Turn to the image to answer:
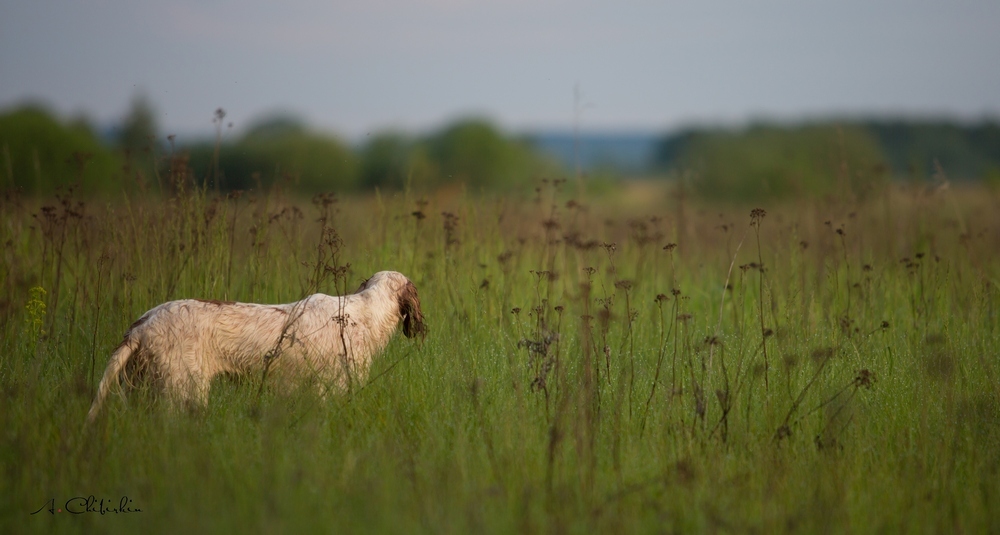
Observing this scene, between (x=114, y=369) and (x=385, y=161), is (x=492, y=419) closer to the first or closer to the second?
(x=114, y=369)

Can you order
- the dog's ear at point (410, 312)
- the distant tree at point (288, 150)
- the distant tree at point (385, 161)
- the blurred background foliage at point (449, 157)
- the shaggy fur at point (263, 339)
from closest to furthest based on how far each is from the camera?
the shaggy fur at point (263, 339) → the dog's ear at point (410, 312) → the blurred background foliage at point (449, 157) → the distant tree at point (385, 161) → the distant tree at point (288, 150)

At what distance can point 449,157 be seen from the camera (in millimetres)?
37906

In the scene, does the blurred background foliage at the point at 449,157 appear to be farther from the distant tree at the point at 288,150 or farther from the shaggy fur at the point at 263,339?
the shaggy fur at the point at 263,339

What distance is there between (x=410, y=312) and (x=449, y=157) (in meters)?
34.1

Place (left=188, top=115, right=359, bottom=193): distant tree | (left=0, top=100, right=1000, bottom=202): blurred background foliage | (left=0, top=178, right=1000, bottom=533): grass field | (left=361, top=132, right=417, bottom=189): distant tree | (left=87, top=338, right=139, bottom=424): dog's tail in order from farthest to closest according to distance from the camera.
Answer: (left=188, top=115, right=359, bottom=193): distant tree → (left=361, top=132, right=417, bottom=189): distant tree → (left=0, top=100, right=1000, bottom=202): blurred background foliage → (left=87, top=338, right=139, bottom=424): dog's tail → (left=0, top=178, right=1000, bottom=533): grass field

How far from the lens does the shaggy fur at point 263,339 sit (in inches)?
138

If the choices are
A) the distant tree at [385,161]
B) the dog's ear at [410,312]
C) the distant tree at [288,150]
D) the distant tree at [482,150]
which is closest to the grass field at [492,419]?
the dog's ear at [410,312]

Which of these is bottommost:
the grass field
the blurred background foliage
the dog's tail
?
the grass field

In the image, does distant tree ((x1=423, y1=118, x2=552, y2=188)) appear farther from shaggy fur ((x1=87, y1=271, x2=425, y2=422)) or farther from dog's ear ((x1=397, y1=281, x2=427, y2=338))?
shaggy fur ((x1=87, y1=271, x2=425, y2=422))

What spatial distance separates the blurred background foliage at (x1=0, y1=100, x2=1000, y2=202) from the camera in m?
6.31

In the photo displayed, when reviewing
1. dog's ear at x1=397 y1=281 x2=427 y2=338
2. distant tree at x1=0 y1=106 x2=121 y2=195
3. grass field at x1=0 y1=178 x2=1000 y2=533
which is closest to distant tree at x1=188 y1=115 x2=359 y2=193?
distant tree at x1=0 y1=106 x2=121 y2=195

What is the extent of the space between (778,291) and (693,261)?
1.58m

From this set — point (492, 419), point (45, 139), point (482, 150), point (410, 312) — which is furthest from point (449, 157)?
point (492, 419)

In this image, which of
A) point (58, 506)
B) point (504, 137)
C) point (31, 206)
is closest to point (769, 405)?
point (58, 506)
